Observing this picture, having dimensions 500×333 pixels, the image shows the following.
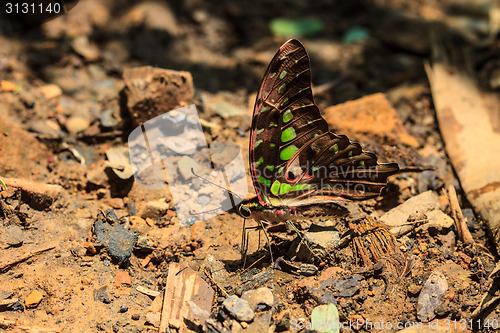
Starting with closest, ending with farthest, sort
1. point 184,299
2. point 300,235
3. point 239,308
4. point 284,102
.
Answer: point 239,308, point 184,299, point 284,102, point 300,235

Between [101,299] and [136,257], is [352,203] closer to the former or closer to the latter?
[136,257]

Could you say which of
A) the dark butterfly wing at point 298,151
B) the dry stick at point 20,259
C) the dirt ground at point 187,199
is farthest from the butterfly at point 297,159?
the dry stick at point 20,259

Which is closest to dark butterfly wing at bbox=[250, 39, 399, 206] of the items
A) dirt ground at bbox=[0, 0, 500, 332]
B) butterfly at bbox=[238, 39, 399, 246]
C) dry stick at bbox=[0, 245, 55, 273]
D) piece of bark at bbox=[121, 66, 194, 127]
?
butterfly at bbox=[238, 39, 399, 246]

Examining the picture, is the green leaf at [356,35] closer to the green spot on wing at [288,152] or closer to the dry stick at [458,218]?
the dry stick at [458,218]

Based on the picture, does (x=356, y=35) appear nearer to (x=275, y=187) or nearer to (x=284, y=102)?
(x=284, y=102)

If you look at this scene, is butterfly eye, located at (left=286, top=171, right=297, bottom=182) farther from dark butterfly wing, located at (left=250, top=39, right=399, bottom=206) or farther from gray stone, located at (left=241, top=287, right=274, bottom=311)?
gray stone, located at (left=241, top=287, right=274, bottom=311)

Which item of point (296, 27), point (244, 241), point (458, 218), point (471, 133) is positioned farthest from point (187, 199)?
point (296, 27)
